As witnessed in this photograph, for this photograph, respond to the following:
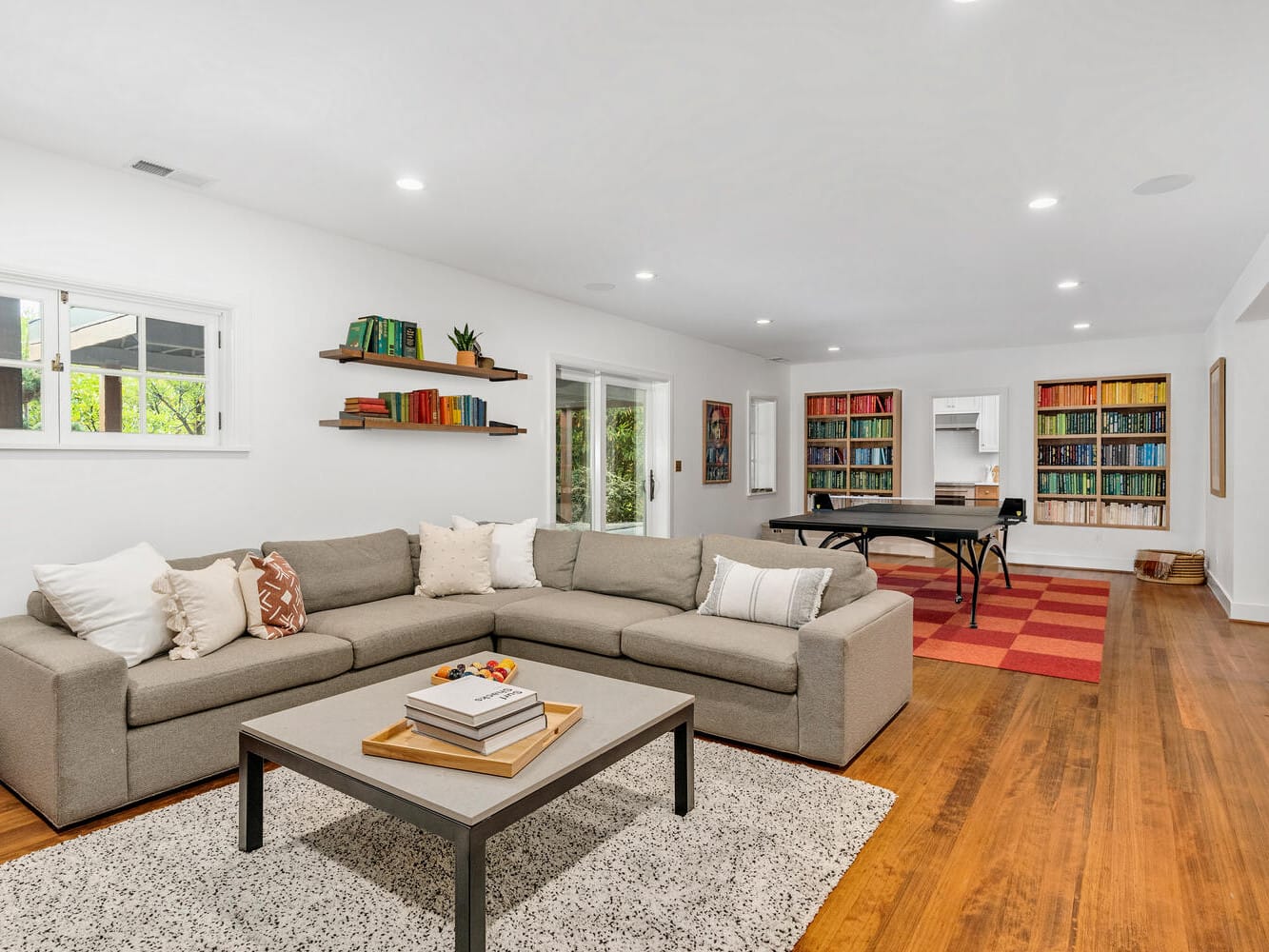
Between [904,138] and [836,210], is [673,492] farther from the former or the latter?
[904,138]

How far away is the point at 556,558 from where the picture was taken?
444cm

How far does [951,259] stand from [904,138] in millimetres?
1969

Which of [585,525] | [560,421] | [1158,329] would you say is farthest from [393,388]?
[1158,329]

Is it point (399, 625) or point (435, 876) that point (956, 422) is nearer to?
point (399, 625)

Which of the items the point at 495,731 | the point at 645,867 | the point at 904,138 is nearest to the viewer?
the point at 495,731

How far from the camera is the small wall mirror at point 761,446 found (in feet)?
28.8

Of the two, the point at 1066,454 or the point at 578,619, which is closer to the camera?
the point at 578,619

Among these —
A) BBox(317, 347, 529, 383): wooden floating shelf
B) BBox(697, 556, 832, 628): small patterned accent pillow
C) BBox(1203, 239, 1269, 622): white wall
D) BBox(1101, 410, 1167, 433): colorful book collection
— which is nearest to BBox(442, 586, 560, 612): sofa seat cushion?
BBox(697, 556, 832, 628): small patterned accent pillow

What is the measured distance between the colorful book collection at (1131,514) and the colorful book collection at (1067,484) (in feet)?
0.77

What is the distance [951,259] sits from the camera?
469 centimetres

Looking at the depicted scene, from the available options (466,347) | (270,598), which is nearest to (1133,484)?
(466,347)

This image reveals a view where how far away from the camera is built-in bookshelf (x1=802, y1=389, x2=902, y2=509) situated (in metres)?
9.02

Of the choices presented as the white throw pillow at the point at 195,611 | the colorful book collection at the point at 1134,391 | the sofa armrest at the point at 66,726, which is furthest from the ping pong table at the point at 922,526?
the sofa armrest at the point at 66,726

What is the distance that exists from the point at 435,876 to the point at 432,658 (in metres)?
1.52
